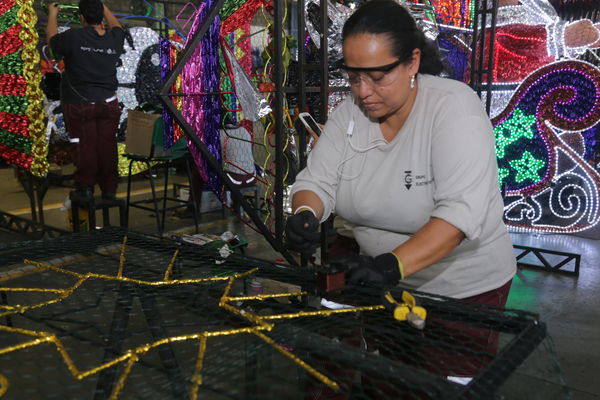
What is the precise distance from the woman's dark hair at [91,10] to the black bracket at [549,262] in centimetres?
336

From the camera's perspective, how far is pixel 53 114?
5.73m

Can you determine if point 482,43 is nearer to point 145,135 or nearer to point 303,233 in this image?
point 145,135

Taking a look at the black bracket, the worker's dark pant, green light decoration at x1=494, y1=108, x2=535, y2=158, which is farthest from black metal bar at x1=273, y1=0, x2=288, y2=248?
green light decoration at x1=494, y1=108, x2=535, y2=158

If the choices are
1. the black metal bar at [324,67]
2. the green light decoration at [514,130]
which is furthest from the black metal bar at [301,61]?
the green light decoration at [514,130]

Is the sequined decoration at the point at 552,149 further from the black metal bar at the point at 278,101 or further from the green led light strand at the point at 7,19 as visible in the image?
the green led light strand at the point at 7,19

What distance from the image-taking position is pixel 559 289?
10.7ft

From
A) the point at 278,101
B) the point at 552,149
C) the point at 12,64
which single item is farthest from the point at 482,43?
the point at 12,64

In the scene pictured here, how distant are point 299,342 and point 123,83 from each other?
18.1ft

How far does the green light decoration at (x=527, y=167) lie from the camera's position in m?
4.40

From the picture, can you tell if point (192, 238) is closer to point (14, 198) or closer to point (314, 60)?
point (314, 60)

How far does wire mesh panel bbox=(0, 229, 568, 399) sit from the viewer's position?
2.67 feet

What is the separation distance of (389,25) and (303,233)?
525 mm

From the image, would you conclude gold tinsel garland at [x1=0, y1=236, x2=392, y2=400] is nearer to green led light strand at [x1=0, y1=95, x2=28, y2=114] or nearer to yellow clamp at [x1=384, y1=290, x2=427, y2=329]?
yellow clamp at [x1=384, y1=290, x2=427, y2=329]

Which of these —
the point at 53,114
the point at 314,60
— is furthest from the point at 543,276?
the point at 53,114
